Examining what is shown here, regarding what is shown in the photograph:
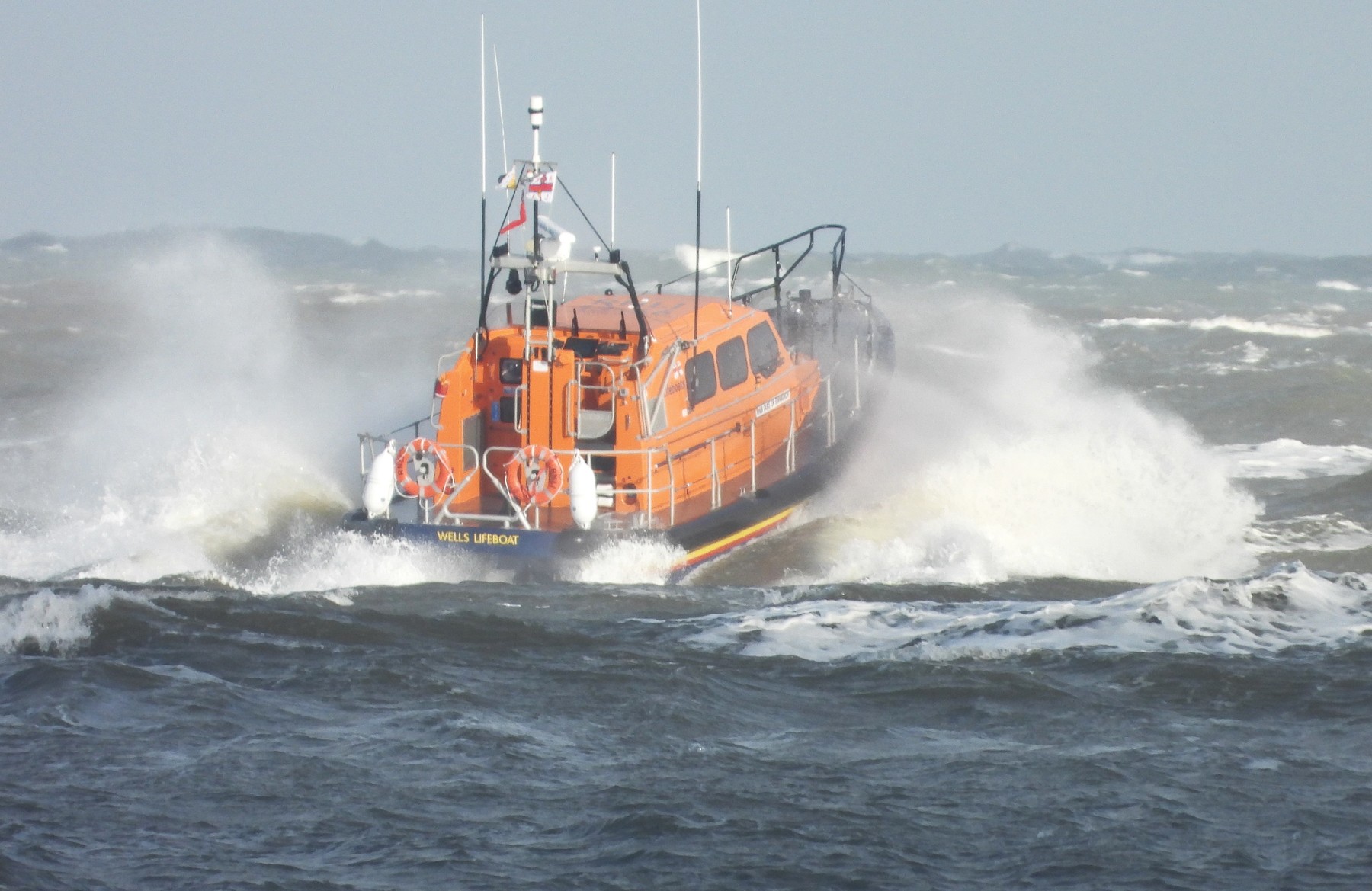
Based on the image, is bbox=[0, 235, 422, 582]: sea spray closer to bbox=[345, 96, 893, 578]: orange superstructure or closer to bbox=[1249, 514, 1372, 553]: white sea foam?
bbox=[345, 96, 893, 578]: orange superstructure

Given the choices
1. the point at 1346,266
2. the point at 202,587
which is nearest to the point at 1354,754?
the point at 202,587

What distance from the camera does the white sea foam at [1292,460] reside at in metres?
14.7

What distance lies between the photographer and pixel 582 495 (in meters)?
9.72

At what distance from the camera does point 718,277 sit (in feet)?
116

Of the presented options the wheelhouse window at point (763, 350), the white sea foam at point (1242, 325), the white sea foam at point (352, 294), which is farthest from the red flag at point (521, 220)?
the white sea foam at point (352, 294)

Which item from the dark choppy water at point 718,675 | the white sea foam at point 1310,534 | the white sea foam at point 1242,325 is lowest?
the white sea foam at point 1310,534

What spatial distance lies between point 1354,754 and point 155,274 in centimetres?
1903

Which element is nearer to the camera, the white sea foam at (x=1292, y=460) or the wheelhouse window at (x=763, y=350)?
the wheelhouse window at (x=763, y=350)

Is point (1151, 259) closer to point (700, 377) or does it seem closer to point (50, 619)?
point (700, 377)

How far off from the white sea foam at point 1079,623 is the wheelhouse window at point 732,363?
2.70 meters

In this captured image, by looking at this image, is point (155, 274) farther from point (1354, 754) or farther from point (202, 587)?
point (1354, 754)

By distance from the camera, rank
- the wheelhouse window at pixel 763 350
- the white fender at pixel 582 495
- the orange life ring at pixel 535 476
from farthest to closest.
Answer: the wheelhouse window at pixel 763 350 < the orange life ring at pixel 535 476 < the white fender at pixel 582 495

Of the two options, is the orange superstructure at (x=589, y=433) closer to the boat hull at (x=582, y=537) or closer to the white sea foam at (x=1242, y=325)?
the boat hull at (x=582, y=537)

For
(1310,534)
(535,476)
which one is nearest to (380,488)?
(535,476)
